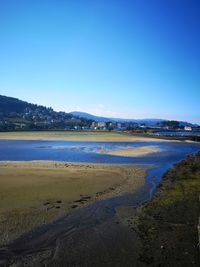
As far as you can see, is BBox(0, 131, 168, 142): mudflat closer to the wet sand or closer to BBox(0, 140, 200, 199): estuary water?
the wet sand

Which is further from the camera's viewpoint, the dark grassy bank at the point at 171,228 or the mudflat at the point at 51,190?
the mudflat at the point at 51,190

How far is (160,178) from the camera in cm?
2830

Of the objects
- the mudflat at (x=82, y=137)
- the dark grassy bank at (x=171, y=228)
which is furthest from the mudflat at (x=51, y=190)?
the mudflat at (x=82, y=137)

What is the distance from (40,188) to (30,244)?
34.1 feet

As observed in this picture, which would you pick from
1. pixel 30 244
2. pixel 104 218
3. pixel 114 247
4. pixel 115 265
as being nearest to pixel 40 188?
pixel 104 218

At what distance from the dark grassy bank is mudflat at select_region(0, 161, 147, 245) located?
4.20 meters

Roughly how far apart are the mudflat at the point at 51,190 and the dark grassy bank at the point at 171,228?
165 inches

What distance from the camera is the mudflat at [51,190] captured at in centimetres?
1570

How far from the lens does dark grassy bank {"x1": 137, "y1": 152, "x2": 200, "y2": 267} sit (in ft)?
36.3

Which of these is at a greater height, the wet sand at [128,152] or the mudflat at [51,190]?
the wet sand at [128,152]

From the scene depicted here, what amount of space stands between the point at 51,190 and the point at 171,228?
36.1ft

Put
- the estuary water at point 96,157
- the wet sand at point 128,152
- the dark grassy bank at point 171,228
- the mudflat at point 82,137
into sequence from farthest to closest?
the mudflat at point 82,137, the wet sand at point 128,152, the estuary water at point 96,157, the dark grassy bank at point 171,228

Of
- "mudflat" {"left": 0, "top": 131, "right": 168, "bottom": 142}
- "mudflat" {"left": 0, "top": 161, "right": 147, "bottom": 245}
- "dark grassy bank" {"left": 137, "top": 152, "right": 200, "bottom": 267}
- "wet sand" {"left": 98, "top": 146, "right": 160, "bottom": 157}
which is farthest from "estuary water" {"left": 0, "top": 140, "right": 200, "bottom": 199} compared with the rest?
"mudflat" {"left": 0, "top": 131, "right": 168, "bottom": 142}

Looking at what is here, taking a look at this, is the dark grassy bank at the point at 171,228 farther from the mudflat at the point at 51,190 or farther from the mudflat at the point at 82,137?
the mudflat at the point at 82,137
